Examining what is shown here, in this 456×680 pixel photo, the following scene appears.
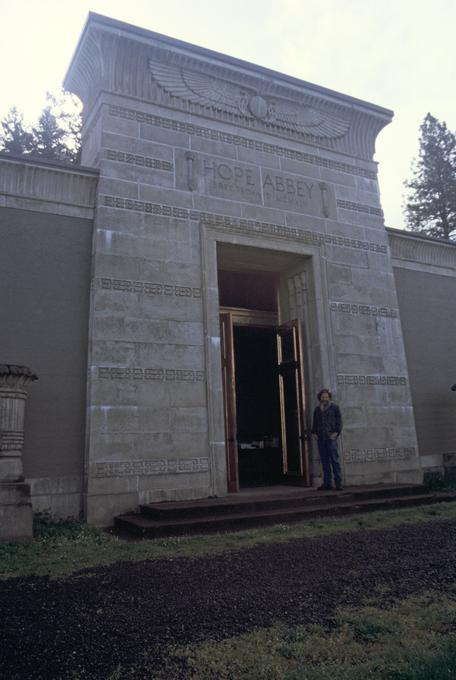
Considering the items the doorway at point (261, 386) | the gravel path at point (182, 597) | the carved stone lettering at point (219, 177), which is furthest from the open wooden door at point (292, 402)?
the gravel path at point (182, 597)

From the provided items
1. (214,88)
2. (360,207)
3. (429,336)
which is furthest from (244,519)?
(214,88)

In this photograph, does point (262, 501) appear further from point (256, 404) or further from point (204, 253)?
point (256, 404)

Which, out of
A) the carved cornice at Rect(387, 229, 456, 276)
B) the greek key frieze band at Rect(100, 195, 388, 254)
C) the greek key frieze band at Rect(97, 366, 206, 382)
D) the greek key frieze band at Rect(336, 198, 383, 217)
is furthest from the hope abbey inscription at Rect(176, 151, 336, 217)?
the greek key frieze band at Rect(97, 366, 206, 382)

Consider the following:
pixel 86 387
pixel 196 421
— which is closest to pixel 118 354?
pixel 86 387

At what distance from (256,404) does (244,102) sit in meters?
7.19

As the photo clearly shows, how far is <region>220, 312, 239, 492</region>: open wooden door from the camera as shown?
29.6 ft

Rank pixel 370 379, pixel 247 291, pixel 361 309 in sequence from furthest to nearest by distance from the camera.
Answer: pixel 247 291
pixel 361 309
pixel 370 379

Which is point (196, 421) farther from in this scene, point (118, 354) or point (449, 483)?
point (449, 483)

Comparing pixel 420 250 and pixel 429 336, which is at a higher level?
pixel 420 250

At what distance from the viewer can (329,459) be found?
9109 millimetres

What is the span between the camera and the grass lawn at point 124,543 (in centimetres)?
530

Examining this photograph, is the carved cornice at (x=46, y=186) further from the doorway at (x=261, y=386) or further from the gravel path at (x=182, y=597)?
the gravel path at (x=182, y=597)

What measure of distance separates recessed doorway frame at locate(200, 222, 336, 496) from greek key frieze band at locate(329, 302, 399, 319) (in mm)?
227

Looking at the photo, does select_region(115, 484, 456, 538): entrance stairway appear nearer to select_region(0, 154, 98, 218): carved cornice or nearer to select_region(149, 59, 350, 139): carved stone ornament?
select_region(0, 154, 98, 218): carved cornice
